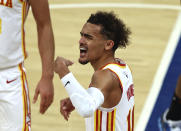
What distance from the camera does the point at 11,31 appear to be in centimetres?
371

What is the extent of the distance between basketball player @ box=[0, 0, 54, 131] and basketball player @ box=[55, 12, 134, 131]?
25 cm

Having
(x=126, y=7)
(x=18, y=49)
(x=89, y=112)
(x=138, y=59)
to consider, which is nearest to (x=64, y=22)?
(x=126, y=7)

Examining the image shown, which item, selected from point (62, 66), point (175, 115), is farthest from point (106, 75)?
point (175, 115)

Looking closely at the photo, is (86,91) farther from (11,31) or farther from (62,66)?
(11,31)

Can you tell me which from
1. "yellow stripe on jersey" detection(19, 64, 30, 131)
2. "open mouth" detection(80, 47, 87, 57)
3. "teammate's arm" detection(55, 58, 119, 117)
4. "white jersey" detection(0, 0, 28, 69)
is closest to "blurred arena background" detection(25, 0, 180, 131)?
"yellow stripe on jersey" detection(19, 64, 30, 131)

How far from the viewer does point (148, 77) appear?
760 cm

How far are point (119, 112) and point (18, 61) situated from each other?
0.90 metres

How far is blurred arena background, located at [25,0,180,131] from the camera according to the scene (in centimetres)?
642

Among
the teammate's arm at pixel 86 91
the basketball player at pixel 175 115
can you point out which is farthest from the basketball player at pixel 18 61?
the basketball player at pixel 175 115

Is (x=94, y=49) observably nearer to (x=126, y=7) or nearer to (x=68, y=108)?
(x=68, y=108)

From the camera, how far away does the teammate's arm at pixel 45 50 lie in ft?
11.6

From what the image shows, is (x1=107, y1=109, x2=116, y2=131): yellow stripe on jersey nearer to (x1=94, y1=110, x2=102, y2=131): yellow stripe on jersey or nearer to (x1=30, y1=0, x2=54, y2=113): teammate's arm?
(x1=94, y1=110, x2=102, y2=131): yellow stripe on jersey

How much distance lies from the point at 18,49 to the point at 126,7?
24.8 ft

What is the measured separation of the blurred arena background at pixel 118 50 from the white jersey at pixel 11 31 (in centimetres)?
233
